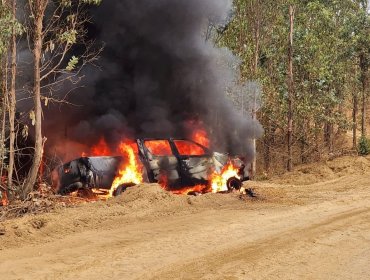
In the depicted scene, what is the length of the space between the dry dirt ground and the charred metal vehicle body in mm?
953

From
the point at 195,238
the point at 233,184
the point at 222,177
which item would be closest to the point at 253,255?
the point at 195,238

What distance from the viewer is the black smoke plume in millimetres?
12906

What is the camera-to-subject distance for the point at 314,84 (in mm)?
19094

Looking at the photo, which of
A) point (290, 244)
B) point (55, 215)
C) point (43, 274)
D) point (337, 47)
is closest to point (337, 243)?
point (290, 244)

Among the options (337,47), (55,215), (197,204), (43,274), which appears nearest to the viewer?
(43,274)

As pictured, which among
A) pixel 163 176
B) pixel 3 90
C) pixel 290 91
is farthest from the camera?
pixel 290 91

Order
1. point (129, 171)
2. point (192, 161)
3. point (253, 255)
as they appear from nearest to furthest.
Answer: point (253, 255)
point (129, 171)
point (192, 161)

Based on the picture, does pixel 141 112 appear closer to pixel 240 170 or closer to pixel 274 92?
pixel 240 170

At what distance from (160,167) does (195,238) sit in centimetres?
384

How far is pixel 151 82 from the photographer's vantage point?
1341 centimetres

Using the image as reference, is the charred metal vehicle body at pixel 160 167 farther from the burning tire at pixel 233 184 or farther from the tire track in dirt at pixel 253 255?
the tire track in dirt at pixel 253 255

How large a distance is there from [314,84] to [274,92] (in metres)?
2.48

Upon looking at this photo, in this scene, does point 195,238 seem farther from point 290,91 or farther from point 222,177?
point 290,91

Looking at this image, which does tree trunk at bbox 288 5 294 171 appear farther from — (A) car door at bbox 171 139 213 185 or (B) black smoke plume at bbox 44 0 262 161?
(A) car door at bbox 171 139 213 185
